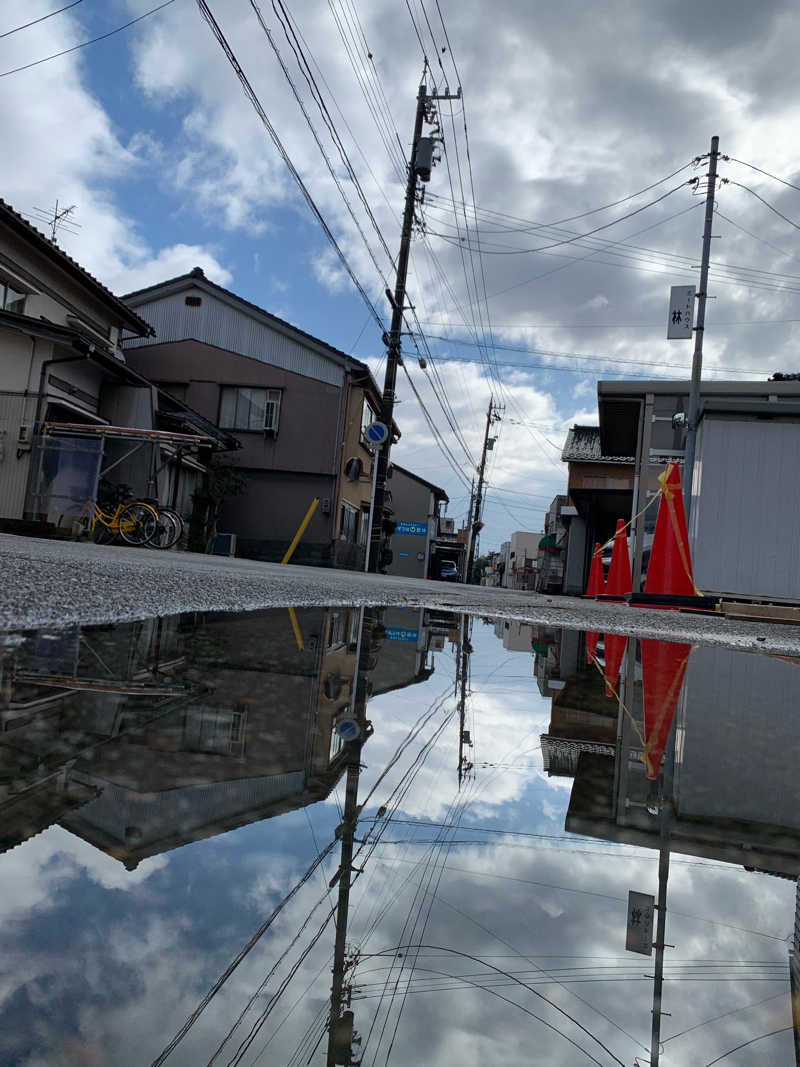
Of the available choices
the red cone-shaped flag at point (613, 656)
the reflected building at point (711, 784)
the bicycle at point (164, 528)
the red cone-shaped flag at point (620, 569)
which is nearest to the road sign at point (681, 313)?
the red cone-shaped flag at point (620, 569)

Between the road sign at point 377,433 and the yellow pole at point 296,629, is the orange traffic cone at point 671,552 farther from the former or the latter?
the road sign at point 377,433

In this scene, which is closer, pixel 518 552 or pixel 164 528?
pixel 164 528

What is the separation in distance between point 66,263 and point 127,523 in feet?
15.4

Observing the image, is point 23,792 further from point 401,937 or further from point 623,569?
point 623,569

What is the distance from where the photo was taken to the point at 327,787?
0.87m

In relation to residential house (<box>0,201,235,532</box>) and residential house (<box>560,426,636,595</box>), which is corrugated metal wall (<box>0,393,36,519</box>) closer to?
residential house (<box>0,201,235,532</box>)

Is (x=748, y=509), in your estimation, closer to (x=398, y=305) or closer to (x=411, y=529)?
(x=398, y=305)

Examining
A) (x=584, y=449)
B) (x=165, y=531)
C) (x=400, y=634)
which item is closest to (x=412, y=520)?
(x=584, y=449)

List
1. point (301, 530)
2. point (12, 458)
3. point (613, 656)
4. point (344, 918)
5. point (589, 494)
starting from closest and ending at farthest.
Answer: point (344, 918) < point (613, 656) < point (12, 458) < point (301, 530) < point (589, 494)

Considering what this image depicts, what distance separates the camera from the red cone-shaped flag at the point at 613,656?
7.12 feet

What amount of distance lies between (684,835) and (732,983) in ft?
1.08

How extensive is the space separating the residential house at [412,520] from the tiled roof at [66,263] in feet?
57.1

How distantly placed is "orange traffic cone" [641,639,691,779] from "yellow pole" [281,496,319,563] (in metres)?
13.4

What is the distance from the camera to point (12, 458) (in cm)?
1044
